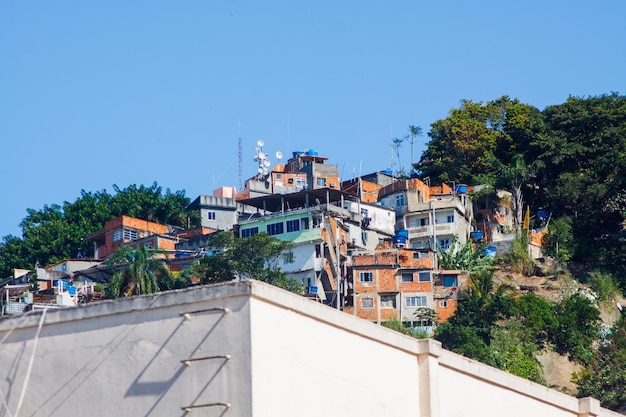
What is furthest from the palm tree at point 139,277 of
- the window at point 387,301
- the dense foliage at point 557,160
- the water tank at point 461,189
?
the dense foliage at point 557,160

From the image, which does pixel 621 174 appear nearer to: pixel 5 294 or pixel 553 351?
pixel 553 351

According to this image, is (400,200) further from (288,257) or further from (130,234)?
(130,234)

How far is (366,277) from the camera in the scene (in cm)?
5019

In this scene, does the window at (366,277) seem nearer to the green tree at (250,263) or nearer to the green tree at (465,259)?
the green tree at (250,263)

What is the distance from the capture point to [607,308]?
167 ft

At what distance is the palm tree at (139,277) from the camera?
1852 inches

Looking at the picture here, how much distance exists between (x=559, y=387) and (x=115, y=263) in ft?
63.3

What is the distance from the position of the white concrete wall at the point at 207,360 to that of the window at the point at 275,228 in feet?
126

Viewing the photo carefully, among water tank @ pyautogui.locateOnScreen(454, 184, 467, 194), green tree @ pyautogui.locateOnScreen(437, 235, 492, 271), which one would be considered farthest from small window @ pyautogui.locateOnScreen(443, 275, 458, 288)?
water tank @ pyautogui.locateOnScreen(454, 184, 467, 194)

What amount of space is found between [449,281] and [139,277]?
1256 cm

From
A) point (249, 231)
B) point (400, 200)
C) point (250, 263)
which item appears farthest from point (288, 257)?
point (400, 200)

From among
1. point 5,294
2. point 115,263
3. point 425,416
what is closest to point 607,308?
point 115,263

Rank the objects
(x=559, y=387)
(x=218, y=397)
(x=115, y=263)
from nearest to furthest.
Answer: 1. (x=218, y=397)
2. (x=559, y=387)
3. (x=115, y=263)

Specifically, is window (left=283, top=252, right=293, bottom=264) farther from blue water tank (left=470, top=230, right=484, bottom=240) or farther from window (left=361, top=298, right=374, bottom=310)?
blue water tank (left=470, top=230, right=484, bottom=240)
